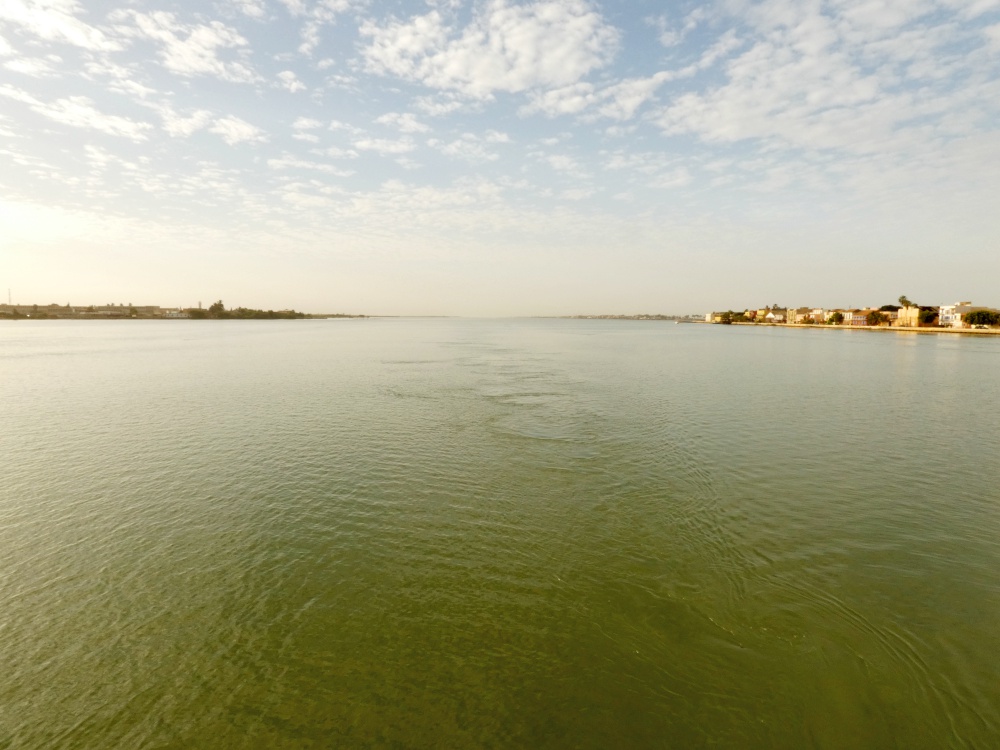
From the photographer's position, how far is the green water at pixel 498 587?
1077cm

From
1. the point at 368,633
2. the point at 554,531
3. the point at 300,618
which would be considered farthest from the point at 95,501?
the point at 554,531

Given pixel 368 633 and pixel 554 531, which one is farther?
pixel 554 531

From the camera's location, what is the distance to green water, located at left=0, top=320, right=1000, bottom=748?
10.8 meters

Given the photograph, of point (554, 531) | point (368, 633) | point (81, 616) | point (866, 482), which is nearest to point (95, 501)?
point (81, 616)

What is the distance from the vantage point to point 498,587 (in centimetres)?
1543

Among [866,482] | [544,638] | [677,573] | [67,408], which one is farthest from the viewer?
[67,408]

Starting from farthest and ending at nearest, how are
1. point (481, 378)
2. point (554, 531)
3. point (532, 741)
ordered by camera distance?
1. point (481, 378)
2. point (554, 531)
3. point (532, 741)

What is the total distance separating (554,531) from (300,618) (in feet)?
32.8

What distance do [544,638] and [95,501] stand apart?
22.8 metres

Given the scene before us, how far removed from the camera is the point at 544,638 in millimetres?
13203

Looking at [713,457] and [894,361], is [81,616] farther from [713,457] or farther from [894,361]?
[894,361]

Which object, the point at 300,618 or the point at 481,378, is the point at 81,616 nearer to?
the point at 300,618

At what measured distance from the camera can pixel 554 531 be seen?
1920 cm

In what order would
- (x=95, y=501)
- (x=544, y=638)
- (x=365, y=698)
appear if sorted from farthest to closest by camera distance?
(x=95, y=501), (x=544, y=638), (x=365, y=698)
